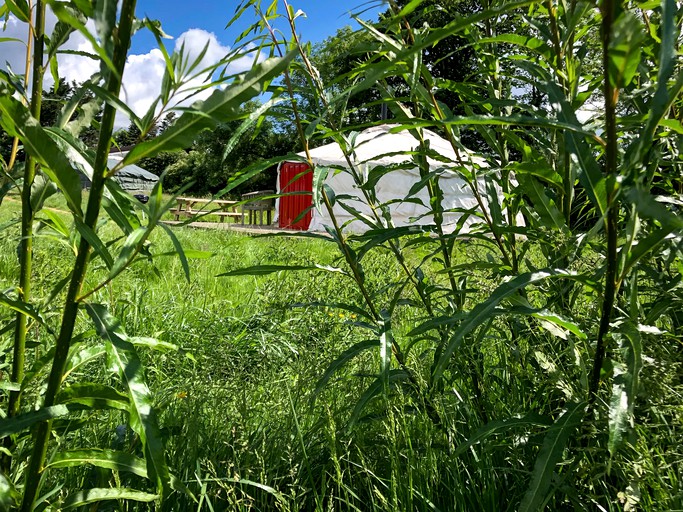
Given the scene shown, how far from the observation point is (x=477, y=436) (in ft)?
2.63

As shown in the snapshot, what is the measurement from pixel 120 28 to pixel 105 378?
1298 millimetres

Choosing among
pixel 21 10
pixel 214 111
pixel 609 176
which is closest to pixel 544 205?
pixel 609 176

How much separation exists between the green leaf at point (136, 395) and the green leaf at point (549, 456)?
A: 46 centimetres

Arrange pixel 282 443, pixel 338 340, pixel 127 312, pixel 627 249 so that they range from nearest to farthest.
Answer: pixel 627 249 → pixel 282 443 → pixel 338 340 → pixel 127 312

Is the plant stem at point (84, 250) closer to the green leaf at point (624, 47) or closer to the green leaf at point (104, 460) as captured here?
the green leaf at point (104, 460)

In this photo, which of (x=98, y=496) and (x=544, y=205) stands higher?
(x=544, y=205)

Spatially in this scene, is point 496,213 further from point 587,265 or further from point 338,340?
point 338,340

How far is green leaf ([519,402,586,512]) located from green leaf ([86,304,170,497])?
1.52 ft

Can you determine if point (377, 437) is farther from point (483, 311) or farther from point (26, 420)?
point (26, 420)

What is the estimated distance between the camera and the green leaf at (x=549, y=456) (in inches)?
28.3

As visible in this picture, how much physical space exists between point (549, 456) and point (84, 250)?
2.11ft

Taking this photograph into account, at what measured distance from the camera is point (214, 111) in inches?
21.1

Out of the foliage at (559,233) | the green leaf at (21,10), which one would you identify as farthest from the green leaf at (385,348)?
the green leaf at (21,10)

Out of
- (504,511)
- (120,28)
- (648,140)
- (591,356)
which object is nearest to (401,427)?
(504,511)
